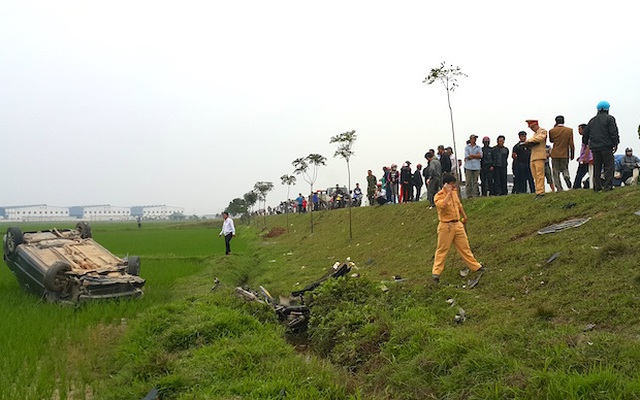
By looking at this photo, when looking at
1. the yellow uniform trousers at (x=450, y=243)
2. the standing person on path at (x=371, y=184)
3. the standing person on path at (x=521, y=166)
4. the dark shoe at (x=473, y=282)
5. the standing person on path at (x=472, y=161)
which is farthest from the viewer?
the standing person on path at (x=371, y=184)

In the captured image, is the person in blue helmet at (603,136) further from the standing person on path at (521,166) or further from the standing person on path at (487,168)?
the standing person on path at (487,168)

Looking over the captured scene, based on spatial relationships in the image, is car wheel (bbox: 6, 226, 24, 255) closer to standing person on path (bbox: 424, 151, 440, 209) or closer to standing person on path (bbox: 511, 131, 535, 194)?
standing person on path (bbox: 424, 151, 440, 209)

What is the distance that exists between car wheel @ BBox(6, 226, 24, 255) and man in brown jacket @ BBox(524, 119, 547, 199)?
11.6 metres

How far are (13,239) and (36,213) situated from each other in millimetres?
191697

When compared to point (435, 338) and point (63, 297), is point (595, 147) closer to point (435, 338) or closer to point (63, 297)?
point (435, 338)

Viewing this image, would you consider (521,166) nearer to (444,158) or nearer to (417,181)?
(444,158)

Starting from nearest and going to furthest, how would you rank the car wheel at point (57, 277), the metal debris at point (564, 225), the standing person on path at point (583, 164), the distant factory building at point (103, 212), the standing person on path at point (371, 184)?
the metal debris at point (564, 225)
the car wheel at point (57, 277)
the standing person on path at point (583, 164)
the standing person on path at point (371, 184)
the distant factory building at point (103, 212)

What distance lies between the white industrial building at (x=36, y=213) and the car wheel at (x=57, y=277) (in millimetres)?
176275

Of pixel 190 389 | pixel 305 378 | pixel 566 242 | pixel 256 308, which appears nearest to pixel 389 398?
pixel 305 378

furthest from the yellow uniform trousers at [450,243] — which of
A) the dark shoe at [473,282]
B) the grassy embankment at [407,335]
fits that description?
the grassy embankment at [407,335]

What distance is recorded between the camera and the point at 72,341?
6391 millimetres

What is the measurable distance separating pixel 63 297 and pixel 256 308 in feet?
12.9

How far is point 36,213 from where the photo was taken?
173 m

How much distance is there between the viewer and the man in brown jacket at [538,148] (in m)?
9.78
